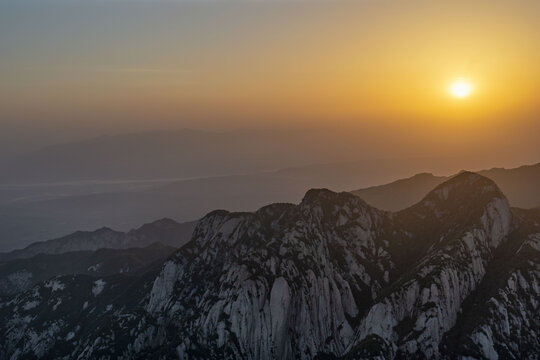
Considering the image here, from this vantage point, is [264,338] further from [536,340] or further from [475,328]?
[536,340]

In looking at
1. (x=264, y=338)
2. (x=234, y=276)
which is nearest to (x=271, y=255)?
(x=234, y=276)

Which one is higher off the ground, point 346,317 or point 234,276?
point 234,276

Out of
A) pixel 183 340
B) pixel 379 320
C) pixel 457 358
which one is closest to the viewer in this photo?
pixel 457 358

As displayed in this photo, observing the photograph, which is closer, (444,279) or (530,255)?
(444,279)

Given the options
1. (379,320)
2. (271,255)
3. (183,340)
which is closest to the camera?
(379,320)

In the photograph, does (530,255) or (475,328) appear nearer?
(475,328)

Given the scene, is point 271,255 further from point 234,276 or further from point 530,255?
point 530,255

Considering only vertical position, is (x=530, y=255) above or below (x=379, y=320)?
above

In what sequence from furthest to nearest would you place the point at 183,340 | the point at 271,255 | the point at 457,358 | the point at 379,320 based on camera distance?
1. the point at 271,255
2. the point at 183,340
3. the point at 379,320
4. the point at 457,358

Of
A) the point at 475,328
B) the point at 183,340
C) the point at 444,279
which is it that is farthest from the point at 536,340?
the point at 183,340
